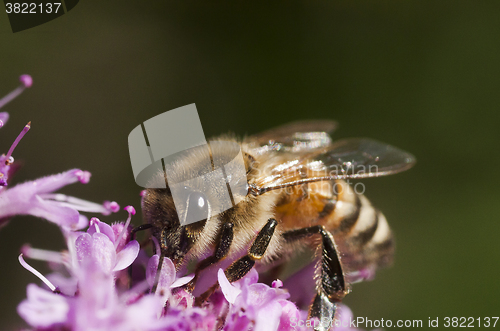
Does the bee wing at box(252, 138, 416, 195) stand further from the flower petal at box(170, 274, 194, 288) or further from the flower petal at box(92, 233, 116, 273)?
the flower petal at box(92, 233, 116, 273)

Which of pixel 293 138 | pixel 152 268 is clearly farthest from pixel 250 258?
pixel 293 138

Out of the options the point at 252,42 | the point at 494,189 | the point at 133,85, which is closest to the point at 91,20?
the point at 133,85

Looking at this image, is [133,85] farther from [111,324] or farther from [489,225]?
[111,324]

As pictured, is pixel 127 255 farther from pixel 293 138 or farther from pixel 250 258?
pixel 293 138

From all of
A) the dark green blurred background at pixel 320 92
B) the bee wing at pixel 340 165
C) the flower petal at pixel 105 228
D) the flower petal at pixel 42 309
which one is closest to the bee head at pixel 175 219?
the flower petal at pixel 105 228

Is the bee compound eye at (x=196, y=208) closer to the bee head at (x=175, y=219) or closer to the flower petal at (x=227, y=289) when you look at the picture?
the bee head at (x=175, y=219)

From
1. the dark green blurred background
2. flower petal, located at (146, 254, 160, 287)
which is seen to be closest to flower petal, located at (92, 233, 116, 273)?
flower petal, located at (146, 254, 160, 287)
